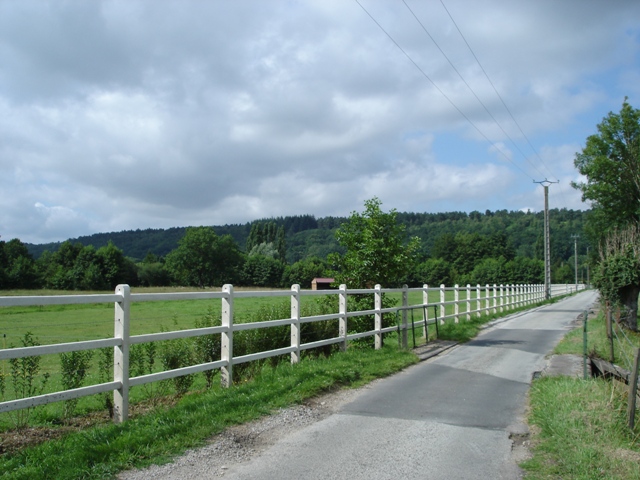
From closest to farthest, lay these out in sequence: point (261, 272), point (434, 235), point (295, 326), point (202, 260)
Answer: point (295, 326), point (202, 260), point (261, 272), point (434, 235)

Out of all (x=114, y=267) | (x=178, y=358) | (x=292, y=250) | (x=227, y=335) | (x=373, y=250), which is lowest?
(x=178, y=358)

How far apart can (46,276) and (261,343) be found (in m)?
59.6

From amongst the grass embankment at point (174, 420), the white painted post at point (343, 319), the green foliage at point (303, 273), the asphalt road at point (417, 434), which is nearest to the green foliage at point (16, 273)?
the white painted post at point (343, 319)

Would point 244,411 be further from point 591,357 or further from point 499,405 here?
point 591,357

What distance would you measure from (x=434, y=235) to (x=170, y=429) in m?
164

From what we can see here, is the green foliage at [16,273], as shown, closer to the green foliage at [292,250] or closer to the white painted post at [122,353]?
the green foliage at [292,250]

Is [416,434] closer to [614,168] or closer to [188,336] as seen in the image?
[188,336]

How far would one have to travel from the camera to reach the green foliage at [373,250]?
1459cm

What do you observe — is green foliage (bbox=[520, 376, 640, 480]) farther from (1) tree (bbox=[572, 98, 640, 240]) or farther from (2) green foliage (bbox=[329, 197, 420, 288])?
(1) tree (bbox=[572, 98, 640, 240])

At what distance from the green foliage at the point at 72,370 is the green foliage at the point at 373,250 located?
843 centimetres

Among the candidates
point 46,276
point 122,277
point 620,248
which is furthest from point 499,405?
point 122,277

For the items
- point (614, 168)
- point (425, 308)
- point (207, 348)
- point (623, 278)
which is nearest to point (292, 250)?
point (614, 168)

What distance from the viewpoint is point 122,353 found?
20.6ft

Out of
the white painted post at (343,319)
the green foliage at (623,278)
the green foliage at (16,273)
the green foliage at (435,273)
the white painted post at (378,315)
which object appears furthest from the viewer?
the green foliage at (435,273)
